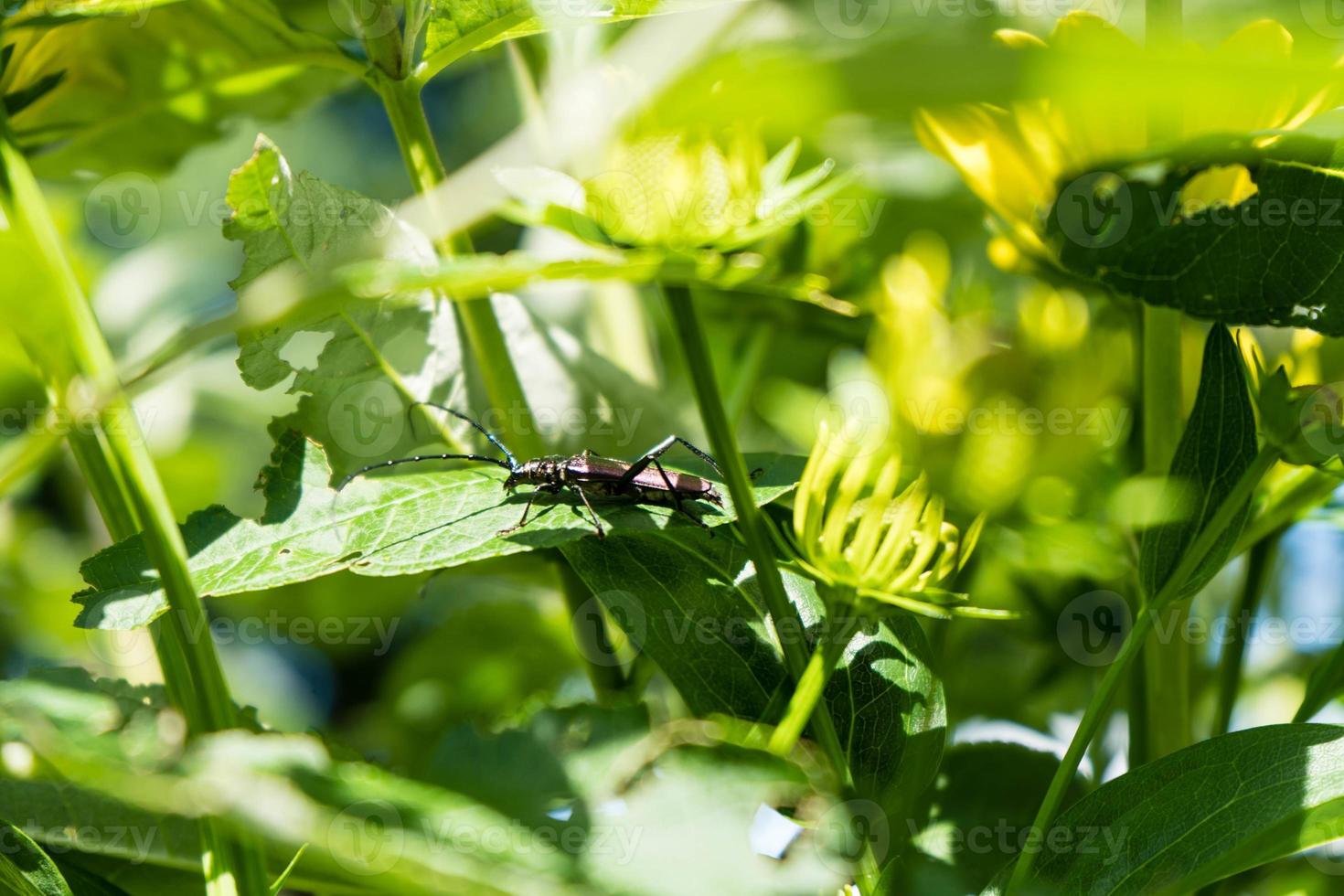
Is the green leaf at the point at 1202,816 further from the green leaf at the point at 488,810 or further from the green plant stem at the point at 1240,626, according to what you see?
the green plant stem at the point at 1240,626

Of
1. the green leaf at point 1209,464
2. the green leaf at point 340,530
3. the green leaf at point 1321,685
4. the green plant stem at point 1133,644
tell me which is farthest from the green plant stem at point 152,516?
the green leaf at point 1321,685

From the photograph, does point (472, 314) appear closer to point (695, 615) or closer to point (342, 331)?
point (342, 331)

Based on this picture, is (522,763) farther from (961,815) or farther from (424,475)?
(961,815)

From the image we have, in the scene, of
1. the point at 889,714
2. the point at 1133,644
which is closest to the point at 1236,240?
the point at 1133,644

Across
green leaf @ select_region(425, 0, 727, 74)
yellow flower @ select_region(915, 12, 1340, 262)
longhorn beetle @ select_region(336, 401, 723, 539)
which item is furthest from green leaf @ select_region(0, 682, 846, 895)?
green leaf @ select_region(425, 0, 727, 74)

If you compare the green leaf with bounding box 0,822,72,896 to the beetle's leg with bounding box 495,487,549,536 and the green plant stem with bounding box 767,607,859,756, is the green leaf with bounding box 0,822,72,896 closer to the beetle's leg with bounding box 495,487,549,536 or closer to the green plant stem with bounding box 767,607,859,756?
the beetle's leg with bounding box 495,487,549,536
